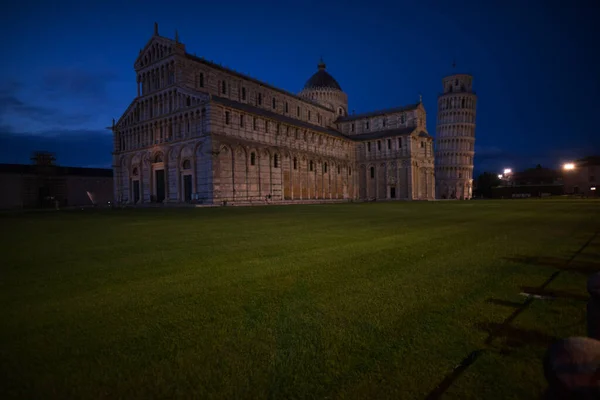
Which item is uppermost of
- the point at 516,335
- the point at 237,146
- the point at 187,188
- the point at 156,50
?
the point at 156,50

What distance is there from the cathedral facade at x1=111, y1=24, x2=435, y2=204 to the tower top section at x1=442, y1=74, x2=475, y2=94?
1349 inches

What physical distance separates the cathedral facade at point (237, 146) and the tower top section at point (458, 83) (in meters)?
34.3

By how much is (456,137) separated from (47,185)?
91145mm

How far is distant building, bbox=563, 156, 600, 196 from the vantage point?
71938mm

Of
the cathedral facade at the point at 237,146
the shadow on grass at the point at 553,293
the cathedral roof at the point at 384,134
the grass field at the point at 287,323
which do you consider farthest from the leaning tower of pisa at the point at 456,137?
the shadow on grass at the point at 553,293

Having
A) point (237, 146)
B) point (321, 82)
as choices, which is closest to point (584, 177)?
point (321, 82)

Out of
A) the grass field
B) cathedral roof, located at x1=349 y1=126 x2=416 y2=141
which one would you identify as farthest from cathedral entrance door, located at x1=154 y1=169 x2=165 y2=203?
the grass field

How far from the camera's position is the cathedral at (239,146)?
3959 cm

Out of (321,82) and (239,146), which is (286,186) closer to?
(239,146)

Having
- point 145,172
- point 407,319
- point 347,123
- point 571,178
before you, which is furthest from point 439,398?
point 571,178

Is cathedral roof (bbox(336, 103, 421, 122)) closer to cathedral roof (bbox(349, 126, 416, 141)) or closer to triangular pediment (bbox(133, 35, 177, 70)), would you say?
cathedral roof (bbox(349, 126, 416, 141))

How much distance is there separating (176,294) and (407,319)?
313cm

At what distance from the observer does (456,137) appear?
88188 millimetres

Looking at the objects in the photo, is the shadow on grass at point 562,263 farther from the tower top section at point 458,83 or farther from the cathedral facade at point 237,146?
the tower top section at point 458,83
